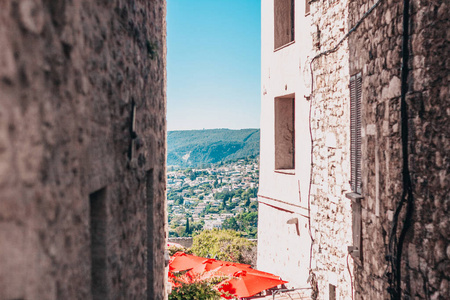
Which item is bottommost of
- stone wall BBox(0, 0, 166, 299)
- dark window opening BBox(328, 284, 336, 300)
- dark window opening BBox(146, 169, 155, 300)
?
dark window opening BBox(328, 284, 336, 300)

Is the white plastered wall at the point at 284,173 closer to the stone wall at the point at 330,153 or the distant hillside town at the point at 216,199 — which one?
the stone wall at the point at 330,153

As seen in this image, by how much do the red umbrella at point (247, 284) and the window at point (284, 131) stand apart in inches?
124

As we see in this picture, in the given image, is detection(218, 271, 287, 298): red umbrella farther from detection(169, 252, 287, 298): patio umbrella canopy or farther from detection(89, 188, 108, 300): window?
detection(89, 188, 108, 300): window

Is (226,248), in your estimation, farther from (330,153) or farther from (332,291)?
(330,153)

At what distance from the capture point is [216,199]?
156 feet

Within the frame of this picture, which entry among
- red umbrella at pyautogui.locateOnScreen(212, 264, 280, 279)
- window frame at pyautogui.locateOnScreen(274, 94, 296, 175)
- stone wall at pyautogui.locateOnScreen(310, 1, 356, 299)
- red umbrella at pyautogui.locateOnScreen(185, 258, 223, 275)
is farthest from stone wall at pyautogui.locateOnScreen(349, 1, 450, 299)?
red umbrella at pyautogui.locateOnScreen(185, 258, 223, 275)

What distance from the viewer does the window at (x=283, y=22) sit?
12.9 m

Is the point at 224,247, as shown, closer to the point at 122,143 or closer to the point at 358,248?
the point at 358,248

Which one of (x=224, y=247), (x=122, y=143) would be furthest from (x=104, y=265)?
(x=224, y=247)

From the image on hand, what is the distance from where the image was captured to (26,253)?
183 centimetres

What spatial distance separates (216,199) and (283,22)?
35.7 meters

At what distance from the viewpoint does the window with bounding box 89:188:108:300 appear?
3.24 meters

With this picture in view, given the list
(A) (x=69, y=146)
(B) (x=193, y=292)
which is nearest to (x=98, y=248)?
(A) (x=69, y=146)

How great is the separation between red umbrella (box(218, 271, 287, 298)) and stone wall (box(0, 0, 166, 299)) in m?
7.39
